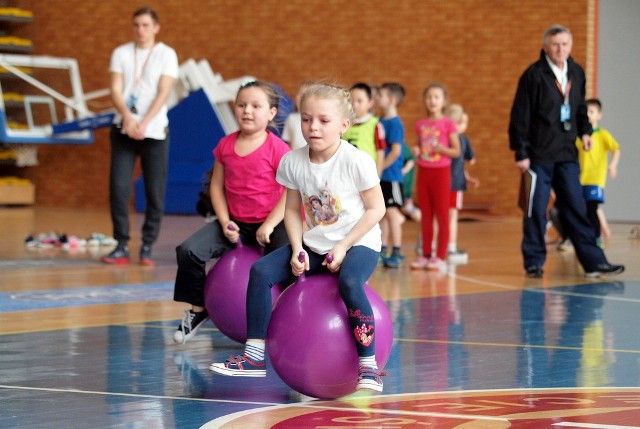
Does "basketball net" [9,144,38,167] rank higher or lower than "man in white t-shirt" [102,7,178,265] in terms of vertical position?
lower

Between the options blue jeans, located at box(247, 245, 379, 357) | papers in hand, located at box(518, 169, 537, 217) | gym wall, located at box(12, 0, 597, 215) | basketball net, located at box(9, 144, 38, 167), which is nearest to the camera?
blue jeans, located at box(247, 245, 379, 357)

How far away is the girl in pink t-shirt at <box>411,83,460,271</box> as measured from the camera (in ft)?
34.2

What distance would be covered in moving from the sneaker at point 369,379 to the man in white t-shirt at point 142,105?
576 centimetres

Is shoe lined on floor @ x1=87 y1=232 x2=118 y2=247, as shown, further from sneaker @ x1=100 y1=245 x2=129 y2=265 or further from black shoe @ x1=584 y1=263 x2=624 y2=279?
black shoe @ x1=584 y1=263 x2=624 y2=279

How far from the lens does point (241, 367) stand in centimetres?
497

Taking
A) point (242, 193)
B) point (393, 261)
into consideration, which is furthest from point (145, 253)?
point (242, 193)

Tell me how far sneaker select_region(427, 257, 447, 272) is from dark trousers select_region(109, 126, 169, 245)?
242 centimetres

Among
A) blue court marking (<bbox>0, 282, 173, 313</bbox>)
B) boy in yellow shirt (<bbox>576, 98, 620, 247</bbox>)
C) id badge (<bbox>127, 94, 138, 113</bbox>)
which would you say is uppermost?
id badge (<bbox>127, 94, 138, 113</bbox>)

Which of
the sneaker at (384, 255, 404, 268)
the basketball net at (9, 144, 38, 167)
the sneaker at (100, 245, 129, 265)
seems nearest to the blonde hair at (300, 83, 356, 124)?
the sneaker at (384, 255, 404, 268)

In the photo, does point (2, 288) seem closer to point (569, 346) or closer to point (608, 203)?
point (569, 346)

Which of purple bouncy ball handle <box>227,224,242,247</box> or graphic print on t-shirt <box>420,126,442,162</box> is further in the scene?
graphic print on t-shirt <box>420,126,442,162</box>

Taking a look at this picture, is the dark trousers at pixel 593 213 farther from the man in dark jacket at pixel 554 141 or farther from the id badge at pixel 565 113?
the id badge at pixel 565 113

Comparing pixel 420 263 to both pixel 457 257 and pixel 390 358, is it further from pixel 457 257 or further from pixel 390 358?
pixel 390 358

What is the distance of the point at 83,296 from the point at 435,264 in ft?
11.1
